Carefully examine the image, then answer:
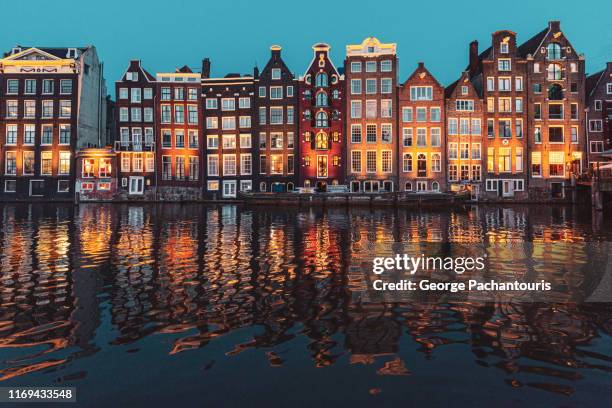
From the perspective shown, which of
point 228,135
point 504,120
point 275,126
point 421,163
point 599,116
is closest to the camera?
point 599,116

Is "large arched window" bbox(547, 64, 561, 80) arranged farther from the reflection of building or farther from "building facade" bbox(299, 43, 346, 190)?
the reflection of building

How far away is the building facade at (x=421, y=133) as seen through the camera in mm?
72062

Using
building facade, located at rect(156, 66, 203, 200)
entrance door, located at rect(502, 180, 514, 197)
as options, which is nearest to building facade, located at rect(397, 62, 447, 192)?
entrance door, located at rect(502, 180, 514, 197)

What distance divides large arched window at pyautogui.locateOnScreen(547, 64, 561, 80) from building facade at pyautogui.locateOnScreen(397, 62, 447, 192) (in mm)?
17217

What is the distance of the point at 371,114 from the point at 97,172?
48030 millimetres

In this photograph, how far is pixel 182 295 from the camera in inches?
478

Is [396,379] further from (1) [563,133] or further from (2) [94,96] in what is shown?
(2) [94,96]

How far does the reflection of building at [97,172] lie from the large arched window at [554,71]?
2906 inches

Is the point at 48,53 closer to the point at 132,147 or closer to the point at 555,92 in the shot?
the point at 132,147

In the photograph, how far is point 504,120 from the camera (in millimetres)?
72062

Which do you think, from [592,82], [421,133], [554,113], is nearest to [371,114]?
[421,133]

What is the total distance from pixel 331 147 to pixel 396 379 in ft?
223

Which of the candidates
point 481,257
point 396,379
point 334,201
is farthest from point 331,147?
point 396,379

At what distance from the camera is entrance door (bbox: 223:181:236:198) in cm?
7706
